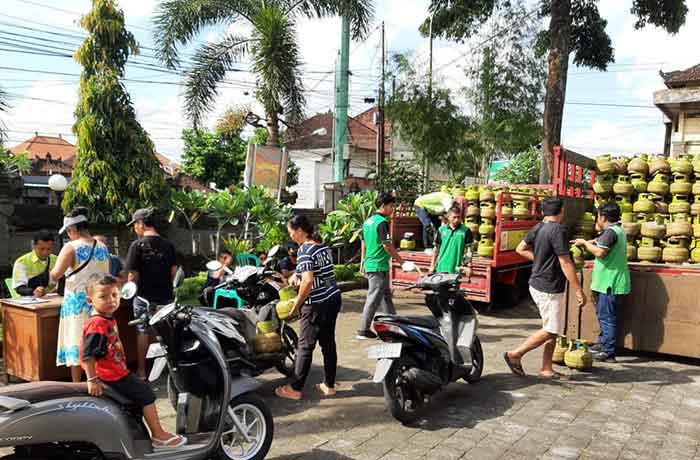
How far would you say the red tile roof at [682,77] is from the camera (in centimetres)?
1230

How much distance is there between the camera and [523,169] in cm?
2611

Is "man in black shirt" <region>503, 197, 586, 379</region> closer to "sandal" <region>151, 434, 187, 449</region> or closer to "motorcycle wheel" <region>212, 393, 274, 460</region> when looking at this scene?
"motorcycle wheel" <region>212, 393, 274, 460</region>

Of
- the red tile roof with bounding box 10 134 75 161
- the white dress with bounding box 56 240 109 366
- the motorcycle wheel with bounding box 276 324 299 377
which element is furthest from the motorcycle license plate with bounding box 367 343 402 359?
the red tile roof with bounding box 10 134 75 161

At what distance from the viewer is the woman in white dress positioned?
4.51m

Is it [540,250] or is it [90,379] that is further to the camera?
[540,250]

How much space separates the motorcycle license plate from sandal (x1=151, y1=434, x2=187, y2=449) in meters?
1.52

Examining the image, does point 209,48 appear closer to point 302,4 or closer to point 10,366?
point 302,4

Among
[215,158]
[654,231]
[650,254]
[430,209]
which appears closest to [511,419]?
[650,254]

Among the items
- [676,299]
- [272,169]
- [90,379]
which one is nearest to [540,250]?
[676,299]

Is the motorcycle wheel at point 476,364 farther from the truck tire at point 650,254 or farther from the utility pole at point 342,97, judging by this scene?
the utility pole at point 342,97

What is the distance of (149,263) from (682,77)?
1273 centimetres

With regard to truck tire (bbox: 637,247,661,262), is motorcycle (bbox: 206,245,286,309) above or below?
below

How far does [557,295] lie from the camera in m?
5.29

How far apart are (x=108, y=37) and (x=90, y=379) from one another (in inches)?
269
